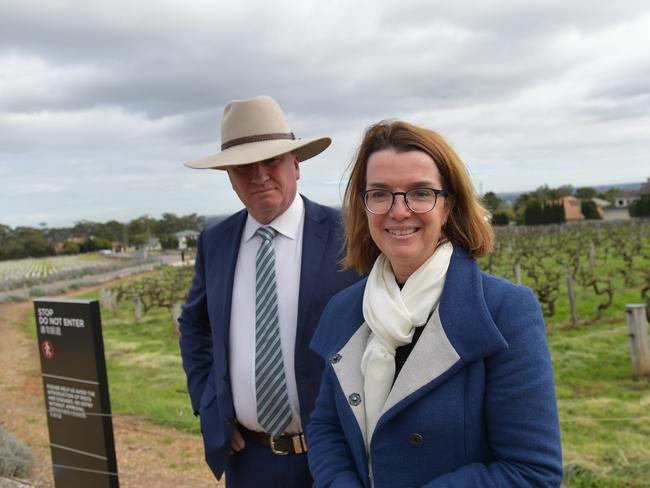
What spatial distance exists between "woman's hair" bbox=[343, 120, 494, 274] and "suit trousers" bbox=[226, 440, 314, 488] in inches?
50.2

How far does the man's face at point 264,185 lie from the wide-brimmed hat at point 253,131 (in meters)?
0.07

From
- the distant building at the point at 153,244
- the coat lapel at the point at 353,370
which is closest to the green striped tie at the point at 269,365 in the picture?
the coat lapel at the point at 353,370

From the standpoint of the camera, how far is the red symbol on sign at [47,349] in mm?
3918

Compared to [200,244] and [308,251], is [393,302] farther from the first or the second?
[200,244]

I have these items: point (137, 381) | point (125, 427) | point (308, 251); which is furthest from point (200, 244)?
point (137, 381)

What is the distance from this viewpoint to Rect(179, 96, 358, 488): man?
2.38m

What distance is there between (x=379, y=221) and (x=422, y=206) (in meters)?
0.13

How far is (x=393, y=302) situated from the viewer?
1507 millimetres

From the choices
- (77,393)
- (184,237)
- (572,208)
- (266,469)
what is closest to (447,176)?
(266,469)

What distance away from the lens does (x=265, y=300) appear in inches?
95.3

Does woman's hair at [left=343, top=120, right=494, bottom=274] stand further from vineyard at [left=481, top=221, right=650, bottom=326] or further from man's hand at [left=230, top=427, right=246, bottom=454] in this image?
vineyard at [left=481, top=221, right=650, bottom=326]

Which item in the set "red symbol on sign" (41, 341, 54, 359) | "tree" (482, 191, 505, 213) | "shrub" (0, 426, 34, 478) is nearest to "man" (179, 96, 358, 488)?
"tree" (482, 191, 505, 213)

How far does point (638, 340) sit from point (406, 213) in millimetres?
7259

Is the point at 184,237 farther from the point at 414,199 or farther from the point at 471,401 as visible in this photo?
the point at 471,401
